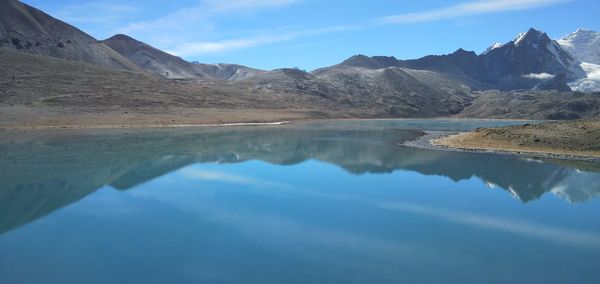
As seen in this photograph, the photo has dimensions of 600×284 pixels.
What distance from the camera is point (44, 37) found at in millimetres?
165875

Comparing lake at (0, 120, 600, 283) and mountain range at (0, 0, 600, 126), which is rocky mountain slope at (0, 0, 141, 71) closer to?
mountain range at (0, 0, 600, 126)

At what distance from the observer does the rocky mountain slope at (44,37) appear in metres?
156

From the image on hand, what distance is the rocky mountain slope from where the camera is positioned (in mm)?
155750

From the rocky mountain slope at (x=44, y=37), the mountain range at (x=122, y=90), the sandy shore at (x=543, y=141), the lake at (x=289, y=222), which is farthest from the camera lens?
the rocky mountain slope at (x=44, y=37)

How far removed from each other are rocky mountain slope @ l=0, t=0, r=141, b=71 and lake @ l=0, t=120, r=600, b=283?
124734 mm

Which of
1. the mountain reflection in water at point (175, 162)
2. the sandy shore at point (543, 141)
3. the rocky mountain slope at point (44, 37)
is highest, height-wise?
the rocky mountain slope at point (44, 37)

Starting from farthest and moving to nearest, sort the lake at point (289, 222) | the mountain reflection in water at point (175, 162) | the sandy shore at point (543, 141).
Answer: the sandy shore at point (543, 141)
the mountain reflection in water at point (175, 162)
the lake at point (289, 222)

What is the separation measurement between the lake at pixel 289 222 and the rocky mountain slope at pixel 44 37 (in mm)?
124734

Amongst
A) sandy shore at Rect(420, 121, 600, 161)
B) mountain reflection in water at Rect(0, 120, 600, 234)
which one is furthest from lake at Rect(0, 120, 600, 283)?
sandy shore at Rect(420, 121, 600, 161)

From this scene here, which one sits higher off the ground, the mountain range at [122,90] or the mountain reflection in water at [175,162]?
the mountain range at [122,90]

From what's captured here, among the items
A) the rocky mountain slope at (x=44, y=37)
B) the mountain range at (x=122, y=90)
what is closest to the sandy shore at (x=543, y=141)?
the mountain range at (x=122, y=90)

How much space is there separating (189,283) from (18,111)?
8081 centimetres

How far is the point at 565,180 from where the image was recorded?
38000 millimetres

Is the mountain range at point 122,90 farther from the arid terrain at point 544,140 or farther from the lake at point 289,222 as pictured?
the arid terrain at point 544,140
